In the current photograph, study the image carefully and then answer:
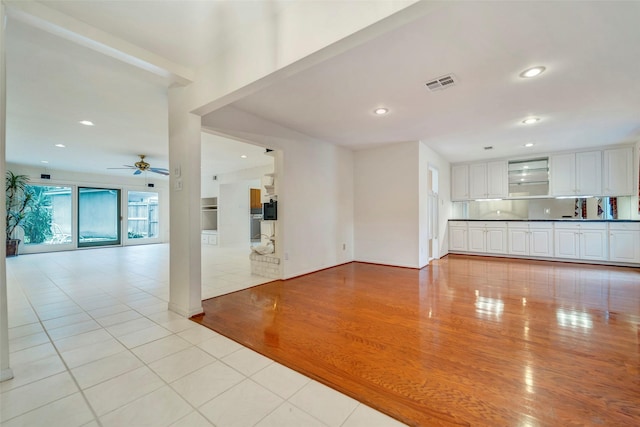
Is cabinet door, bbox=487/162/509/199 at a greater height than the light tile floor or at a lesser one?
greater

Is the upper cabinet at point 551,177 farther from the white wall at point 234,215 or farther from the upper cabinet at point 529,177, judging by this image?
the white wall at point 234,215

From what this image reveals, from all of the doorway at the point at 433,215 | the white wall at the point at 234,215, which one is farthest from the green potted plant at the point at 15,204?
the doorway at the point at 433,215

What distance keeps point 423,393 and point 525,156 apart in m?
6.88

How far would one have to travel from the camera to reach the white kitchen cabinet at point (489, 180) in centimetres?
652

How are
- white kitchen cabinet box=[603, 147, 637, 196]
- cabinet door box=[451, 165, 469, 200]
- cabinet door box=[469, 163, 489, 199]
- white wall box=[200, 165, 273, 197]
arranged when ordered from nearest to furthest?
white kitchen cabinet box=[603, 147, 637, 196] < cabinet door box=[469, 163, 489, 199] < cabinet door box=[451, 165, 469, 200] < white wall box=[200, 165, 273, 197]

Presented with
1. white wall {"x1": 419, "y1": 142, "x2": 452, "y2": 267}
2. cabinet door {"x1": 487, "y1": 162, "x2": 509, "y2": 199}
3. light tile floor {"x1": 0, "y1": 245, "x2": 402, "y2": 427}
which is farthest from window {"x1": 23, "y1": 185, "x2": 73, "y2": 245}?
cabinet door {"x1": 487, "y1": 162, "x2": 509, "y2": 199}

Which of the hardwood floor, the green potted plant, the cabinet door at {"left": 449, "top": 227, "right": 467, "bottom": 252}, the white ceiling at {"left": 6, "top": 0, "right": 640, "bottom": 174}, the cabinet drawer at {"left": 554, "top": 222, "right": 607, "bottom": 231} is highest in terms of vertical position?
the white ceiling at {"left": 6, "top": 0, "right": 640, "bottom": 174}

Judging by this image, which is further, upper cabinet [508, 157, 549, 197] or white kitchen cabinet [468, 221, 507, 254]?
white kitchen cabinet [468, 221, 507, 254]

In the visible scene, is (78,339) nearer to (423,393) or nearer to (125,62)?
(125,62)

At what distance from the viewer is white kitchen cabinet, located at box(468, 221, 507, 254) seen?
630cm

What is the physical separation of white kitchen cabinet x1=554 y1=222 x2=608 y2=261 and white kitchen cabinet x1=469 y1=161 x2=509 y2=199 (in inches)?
54.0

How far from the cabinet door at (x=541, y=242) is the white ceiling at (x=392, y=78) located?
2.06 m

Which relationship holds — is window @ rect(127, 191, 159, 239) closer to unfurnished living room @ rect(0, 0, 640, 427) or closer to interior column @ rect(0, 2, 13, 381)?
unfurnished living room @ rect(0, 0, 640, 427)

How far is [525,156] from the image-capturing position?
20.5 ft
